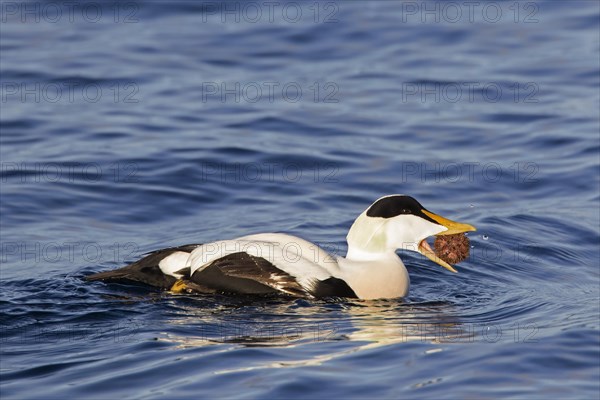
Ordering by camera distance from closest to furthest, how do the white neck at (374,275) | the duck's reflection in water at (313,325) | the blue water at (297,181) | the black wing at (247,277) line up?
the blue water at (297,181)
the duck's reflection in water at (313,325)
the black wing at (247,277)
the white neck at (374,275)

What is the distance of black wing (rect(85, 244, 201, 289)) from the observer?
8.79 meters

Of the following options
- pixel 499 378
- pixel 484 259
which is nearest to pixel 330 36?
pixel 484 259

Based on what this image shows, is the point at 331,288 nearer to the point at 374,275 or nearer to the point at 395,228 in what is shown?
the point at 374,275

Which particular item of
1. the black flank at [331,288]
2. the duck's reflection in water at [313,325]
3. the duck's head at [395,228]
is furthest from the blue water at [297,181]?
the duck's head at [395,228]

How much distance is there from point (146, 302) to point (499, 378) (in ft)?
8.92

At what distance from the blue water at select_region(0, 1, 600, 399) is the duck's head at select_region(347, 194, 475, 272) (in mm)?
485

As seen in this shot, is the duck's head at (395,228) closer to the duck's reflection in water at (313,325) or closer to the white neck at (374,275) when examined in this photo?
the white neck at (374,275)

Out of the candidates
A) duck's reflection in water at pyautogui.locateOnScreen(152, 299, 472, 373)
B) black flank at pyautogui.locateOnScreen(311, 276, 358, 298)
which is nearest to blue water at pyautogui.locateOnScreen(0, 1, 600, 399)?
duck's reflection in water at pyautogui.locateOnScreen(152, 299, 472, 373)

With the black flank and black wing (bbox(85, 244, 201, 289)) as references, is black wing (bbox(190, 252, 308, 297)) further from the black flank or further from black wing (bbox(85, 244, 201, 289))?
black wing (bbox(85, 244, 201, 289))

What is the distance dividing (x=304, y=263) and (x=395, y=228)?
0.77m

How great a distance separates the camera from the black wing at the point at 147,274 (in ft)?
28.8

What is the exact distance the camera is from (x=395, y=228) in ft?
29.1

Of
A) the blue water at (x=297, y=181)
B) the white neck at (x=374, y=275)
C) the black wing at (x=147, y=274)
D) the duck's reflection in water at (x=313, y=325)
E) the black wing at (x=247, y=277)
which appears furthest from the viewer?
the black wing at (x=147, y=274)

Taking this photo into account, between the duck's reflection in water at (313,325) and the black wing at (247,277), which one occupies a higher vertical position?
the black wing at (247,277)
